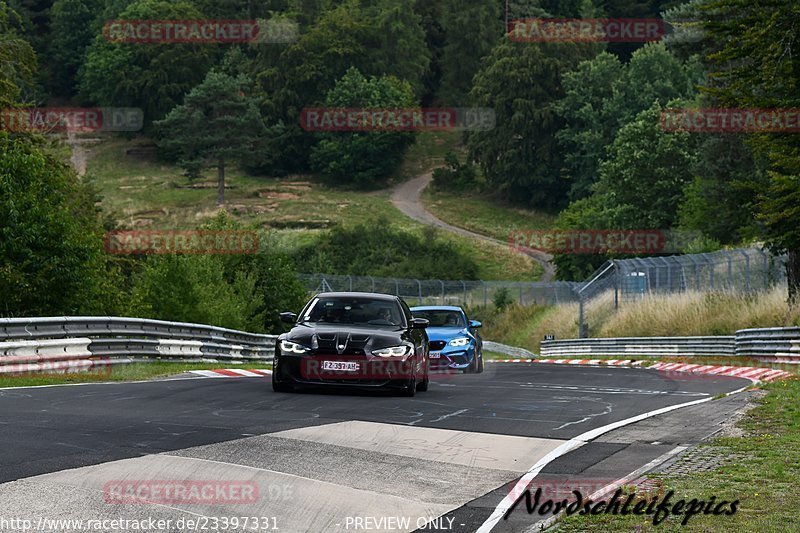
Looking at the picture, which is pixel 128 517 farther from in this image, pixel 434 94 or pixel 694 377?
pixel 434 94

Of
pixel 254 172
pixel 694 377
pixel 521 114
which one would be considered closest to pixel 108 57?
pixel 254 172

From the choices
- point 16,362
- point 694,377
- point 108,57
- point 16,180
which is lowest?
point 694,377

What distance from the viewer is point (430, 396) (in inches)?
690

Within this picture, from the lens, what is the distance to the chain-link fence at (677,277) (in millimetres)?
40000

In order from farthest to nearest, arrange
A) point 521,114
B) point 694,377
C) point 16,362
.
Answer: point 521,114, point 694,377, point 16,362

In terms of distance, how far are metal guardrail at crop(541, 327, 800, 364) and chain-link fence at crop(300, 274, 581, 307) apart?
27.2 ft

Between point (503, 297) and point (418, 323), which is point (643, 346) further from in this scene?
point (418, 323)

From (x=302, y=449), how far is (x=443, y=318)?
54.1ft

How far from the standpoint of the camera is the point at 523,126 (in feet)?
377

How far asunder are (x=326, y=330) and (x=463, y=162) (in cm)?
11183
